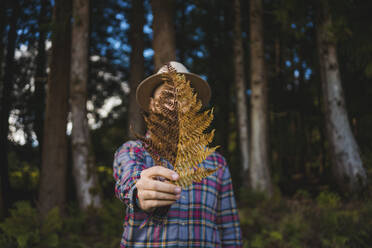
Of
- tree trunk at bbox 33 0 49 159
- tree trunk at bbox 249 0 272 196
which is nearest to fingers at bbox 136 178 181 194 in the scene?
tree trunk at bbox 249 0 272 196

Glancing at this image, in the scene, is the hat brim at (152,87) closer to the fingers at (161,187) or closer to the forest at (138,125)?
the fingers at (161,187)

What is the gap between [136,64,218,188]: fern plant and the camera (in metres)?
0.85

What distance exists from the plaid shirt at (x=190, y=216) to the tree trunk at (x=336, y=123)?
12.2ft

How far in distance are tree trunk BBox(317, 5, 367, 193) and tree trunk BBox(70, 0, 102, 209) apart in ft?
18.7

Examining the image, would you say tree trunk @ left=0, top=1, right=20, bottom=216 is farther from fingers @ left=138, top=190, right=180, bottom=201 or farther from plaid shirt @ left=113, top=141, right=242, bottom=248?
fingers @ left=138, top=190, right=180, bottom=201

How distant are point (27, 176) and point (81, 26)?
6131 millimetres

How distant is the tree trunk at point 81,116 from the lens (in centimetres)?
592

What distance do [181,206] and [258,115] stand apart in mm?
6072

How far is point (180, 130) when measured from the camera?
2.80 ft

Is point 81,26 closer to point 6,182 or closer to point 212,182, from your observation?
point 6,182

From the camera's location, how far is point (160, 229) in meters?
1.75

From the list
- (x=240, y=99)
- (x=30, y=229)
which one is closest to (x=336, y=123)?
(x=240, y=99)

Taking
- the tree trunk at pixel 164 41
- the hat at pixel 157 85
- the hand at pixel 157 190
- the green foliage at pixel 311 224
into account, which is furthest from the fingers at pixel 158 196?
the green foliage at pixel 311 224

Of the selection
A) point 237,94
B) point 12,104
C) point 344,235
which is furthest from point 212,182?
point 12,104
